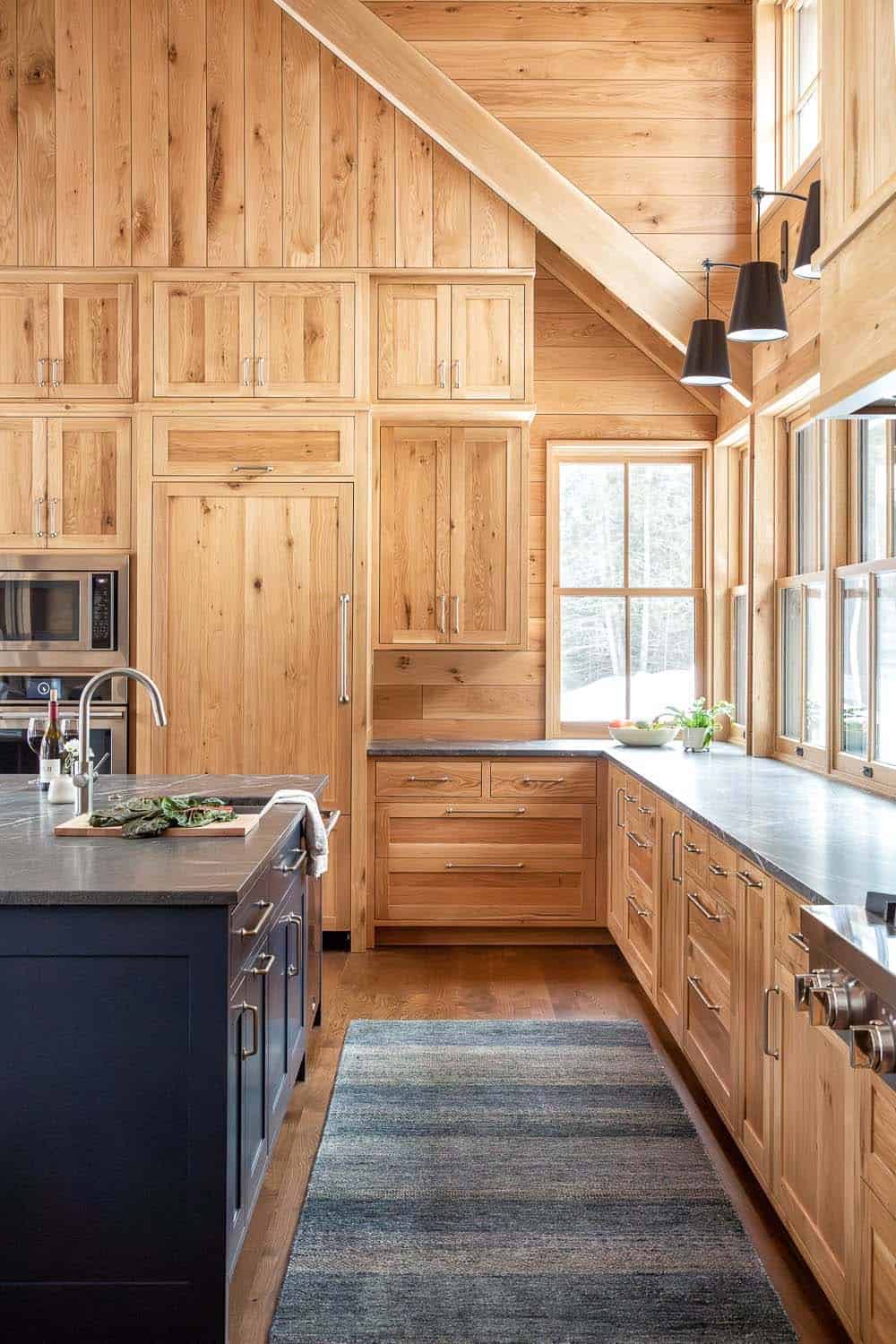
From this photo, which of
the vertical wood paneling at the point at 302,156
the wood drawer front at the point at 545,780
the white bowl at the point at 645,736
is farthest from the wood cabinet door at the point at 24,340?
the white bowl at the point at 645,736

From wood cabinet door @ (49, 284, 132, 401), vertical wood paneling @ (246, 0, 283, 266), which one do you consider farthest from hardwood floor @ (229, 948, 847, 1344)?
vertical wood paneling @ (246, 0, 283, 266)

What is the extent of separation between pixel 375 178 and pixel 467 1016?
323 centimetres

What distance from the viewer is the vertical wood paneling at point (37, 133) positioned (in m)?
4.31

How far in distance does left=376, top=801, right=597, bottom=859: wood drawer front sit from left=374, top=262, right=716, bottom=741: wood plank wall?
588 millimetres

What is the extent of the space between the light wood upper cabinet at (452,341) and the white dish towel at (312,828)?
215 centimetres

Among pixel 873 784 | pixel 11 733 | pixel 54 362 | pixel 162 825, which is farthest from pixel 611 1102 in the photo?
pixel 54 362

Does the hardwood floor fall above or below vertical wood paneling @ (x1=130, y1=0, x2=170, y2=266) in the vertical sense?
below

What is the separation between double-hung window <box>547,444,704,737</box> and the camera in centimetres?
510

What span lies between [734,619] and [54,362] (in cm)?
Result: 310

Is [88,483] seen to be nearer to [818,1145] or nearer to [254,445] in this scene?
[254,445]

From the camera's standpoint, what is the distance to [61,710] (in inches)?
170

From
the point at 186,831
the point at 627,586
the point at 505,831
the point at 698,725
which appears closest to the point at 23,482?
the point at 505,831

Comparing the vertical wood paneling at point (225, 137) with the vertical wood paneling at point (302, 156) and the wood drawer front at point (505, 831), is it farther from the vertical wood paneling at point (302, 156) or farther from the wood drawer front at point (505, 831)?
the wood drawer front at point (505, 831)

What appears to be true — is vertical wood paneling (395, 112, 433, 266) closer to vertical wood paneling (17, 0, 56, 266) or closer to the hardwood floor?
vertical wood paneling (17, 0, 56, 266)
